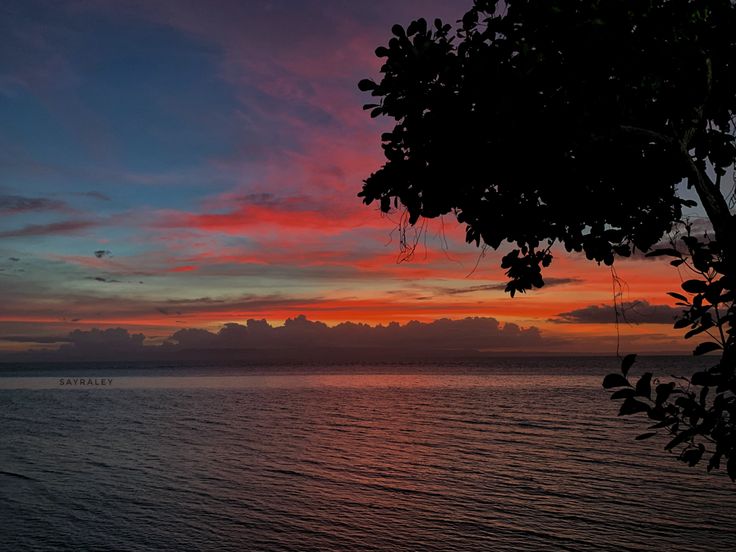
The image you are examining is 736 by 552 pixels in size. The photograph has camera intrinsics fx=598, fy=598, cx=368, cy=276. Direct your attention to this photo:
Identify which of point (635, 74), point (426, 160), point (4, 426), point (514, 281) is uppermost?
point (635, 74)

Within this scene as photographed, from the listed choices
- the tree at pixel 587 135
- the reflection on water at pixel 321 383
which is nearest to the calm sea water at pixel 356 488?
the tree at pixel 587 135

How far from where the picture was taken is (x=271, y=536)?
16.0 meters

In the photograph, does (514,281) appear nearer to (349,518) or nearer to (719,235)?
(719,235)

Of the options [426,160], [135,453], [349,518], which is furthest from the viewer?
[135,453]

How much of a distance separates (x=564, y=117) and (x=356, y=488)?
17931 mm

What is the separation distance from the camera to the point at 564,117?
19.6ft

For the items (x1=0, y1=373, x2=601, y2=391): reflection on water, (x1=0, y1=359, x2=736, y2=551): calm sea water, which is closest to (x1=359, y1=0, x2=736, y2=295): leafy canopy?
(x1=0, y1=359, x2=736, y2=551): calm sea water

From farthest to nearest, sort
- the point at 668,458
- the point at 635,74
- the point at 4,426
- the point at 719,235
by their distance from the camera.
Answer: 1. the point at 4,426
2. the point at 668,458
3. the point at 635,74
4. the point at 719,235

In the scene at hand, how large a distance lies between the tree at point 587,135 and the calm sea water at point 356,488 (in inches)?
429

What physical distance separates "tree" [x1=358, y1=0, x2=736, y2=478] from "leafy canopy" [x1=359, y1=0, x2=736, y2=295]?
15mm

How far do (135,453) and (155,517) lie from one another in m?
12.5

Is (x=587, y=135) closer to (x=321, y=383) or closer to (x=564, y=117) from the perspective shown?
(x=564, y=117)

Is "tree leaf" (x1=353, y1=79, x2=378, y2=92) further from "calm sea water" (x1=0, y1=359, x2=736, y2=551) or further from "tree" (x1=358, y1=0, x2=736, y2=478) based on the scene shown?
"calm sea water" (x1=0, y1=359, x2=736, y2=551)

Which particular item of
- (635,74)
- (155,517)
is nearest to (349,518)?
(155,517)
